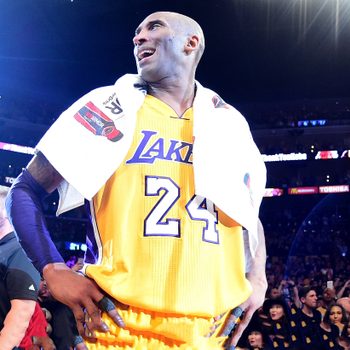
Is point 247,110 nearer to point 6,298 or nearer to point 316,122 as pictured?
point 316,122

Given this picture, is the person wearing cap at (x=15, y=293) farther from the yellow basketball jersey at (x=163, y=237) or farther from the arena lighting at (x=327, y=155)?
the arena lighting at (x=327, y=155)

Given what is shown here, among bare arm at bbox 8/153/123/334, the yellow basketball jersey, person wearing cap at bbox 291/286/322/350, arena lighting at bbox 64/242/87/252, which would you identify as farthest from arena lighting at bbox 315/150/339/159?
bare arm at bbox 8/153/123/334

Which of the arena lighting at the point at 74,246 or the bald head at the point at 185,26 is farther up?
the bald head at the point at 185,26

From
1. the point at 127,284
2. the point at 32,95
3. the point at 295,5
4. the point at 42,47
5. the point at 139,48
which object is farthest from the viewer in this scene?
the point at 32,95

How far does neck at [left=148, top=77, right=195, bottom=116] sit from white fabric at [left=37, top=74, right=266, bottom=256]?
0.18ft

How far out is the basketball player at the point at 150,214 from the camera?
147 cm

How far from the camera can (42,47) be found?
65.2ft

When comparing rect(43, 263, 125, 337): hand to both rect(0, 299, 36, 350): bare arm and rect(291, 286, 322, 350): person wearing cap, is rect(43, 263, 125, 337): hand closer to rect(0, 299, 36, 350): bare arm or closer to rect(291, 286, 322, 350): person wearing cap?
rect(0, 299, 36, 350): bare arm

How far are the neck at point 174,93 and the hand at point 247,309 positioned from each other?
23.7 inches

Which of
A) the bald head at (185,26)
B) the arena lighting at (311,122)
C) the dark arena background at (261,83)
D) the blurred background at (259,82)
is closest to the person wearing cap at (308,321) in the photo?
the bald head at (185,26)

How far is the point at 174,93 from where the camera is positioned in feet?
6.05

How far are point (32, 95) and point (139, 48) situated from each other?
2398cm

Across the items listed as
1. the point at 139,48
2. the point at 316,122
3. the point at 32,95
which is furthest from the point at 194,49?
the point at 32,95

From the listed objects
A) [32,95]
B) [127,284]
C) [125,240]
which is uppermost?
[32,95]
